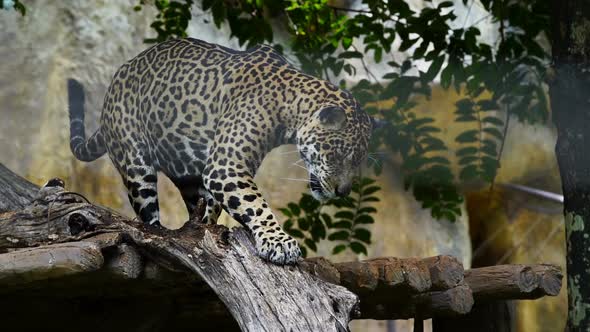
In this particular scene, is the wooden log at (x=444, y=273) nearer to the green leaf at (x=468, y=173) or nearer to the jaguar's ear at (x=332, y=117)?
the jaguar's ear at (x=332, y=117)

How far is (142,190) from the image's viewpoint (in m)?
4.36

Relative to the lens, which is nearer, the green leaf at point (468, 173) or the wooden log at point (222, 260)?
the wooden log at point (222, 260)

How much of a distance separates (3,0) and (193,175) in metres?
2.31

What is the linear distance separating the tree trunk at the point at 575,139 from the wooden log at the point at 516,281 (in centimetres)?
17

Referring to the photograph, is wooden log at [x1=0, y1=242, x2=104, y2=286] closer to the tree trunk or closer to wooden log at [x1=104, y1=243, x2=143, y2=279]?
wooden log at [x1=104, y1=243, x2=143, y2=279]

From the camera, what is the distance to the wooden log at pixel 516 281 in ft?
16.0

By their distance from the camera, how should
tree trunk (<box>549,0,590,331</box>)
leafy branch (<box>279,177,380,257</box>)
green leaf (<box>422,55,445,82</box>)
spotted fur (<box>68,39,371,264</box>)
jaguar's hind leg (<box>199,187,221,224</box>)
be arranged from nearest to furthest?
spotted fur (<box>68,39,371,264</box>), jaguar's hind leg (<box>199,187,221,224</box>), tree trunk (<box>549,0,590,331</box>), green leaf (<box>422,55,445,82</box>), leafy branch (<box>279,177,380,257</box>)

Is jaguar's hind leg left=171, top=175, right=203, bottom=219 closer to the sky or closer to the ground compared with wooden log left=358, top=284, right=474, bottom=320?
closer to the sky

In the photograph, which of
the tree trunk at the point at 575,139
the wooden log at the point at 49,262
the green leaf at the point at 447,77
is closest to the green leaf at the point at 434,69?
the green leaf at the point at 447,77

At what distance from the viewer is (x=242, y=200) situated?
396 cm

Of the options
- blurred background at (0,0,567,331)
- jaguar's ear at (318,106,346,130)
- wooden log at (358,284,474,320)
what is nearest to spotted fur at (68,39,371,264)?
jaguar's ear at (318,106,346,130)

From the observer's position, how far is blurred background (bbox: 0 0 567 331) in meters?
6.68

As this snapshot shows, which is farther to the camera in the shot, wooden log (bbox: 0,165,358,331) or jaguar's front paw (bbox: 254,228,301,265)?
jaguar's front paw (bbox: 254,228,301,265)

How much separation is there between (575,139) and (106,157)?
3.38 metres
